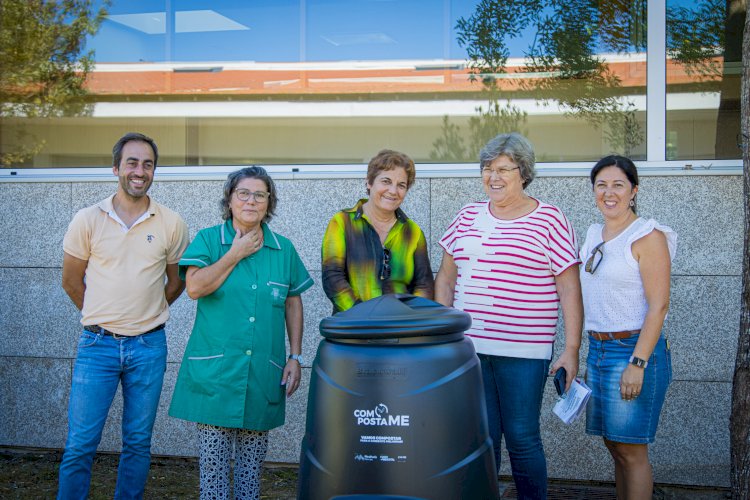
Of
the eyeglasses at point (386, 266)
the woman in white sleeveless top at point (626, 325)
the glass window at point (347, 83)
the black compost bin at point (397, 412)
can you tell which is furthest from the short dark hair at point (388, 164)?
the glass window at point (347, 83)

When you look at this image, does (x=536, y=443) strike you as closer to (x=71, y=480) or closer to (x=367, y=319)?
(x=367, y=319)

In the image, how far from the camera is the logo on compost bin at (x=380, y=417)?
2.24 metres

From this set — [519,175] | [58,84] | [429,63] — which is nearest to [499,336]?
[519,175]

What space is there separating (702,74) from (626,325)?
2.36 metres

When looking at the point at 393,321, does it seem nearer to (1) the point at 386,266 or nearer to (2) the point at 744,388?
(1) the point at 386,266

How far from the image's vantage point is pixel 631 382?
311 cm

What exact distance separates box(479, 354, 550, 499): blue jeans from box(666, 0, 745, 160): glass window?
226 centimetres

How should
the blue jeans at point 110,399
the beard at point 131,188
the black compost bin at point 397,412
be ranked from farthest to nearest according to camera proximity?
the beard at point 131,188 → the blue jeans at point 110,399 → the black compost bin at point 397,412

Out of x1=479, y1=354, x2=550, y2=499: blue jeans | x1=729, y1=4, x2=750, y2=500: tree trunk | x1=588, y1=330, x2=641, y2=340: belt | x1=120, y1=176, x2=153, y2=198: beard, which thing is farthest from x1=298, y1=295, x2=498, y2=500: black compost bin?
x1=729, y1=4, x2=750, y2=500: tree trunk

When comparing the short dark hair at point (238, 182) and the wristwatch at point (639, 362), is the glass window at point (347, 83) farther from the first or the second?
the wristwatch at point (639, 362)

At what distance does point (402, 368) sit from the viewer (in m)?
2.27

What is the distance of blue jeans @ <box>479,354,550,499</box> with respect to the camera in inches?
124

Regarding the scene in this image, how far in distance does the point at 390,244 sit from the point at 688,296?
6.91 ft

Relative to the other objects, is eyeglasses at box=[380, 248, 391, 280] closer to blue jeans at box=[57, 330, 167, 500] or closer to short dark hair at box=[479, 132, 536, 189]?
short dark hair at box=[479, 132, 536, 189]
